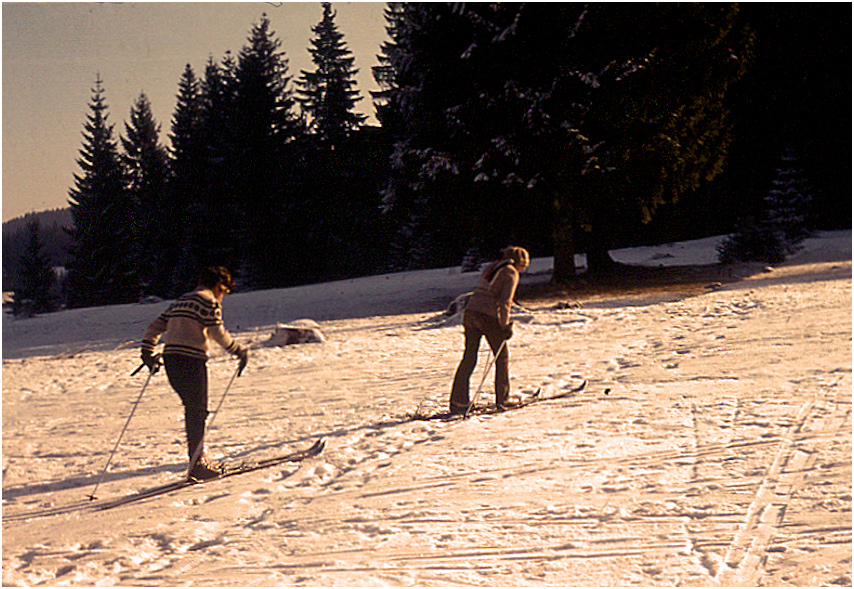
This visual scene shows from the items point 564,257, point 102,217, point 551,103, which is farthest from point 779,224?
point 102,217

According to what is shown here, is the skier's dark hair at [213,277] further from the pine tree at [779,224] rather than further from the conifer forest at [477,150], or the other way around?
the pine tree at [779,224]

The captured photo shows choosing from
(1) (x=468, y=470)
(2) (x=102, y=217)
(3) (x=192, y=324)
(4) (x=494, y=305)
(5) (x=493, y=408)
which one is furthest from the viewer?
(2) (x=102, y=217)

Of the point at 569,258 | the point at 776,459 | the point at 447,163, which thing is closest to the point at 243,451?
the point at 776,459

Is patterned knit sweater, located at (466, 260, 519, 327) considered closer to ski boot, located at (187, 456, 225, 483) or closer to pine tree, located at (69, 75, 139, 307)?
ski boot, located at (187, 456, 225, 483)

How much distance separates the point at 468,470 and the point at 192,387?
7.60 feet

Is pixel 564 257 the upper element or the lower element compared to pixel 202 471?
upper

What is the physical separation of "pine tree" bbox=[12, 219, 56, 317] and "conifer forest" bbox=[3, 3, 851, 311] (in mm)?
221

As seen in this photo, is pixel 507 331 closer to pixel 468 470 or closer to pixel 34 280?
pixel 468 470

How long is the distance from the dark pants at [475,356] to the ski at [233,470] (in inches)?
63.1

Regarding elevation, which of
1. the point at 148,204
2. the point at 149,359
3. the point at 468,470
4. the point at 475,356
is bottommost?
the point at 468,470

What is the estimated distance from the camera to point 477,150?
744 inches

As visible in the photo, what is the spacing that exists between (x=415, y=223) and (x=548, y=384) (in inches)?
909

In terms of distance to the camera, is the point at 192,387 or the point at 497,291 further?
the point at 497,291

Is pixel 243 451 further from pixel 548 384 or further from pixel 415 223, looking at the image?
pixel 415 223
